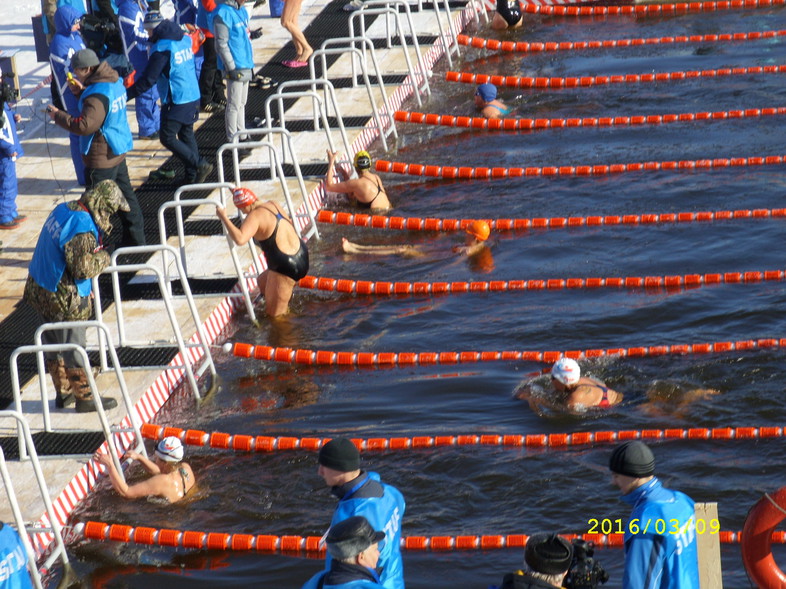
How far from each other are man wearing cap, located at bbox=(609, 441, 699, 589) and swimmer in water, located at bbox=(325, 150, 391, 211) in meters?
6.95

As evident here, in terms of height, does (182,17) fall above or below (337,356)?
above

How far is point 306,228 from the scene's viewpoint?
11.4m

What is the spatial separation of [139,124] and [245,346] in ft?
15.5

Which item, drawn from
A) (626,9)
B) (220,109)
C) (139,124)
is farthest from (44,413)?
(626,9)

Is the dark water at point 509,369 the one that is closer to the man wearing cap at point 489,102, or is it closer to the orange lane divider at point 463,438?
the orange lane divider at point 463,438

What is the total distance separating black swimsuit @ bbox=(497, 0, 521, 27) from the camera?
16.4 m

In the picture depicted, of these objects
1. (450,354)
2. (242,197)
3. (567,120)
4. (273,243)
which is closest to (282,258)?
(273,243)

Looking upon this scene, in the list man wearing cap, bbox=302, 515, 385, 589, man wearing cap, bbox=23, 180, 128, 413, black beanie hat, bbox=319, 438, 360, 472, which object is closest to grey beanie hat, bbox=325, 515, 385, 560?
man wearing cap, bbox=302, 515, 385, 589

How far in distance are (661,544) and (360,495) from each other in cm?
128

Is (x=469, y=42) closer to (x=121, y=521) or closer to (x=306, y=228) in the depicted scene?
(x=306, y=228)

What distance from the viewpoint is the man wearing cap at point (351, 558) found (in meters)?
4.15

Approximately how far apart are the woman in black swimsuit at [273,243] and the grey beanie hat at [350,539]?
17.0ft

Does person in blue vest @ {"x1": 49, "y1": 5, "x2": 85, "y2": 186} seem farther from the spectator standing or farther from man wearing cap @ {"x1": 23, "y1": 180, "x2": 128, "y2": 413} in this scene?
man wearing cap @ {"x1": 23, "y1": 180, "x2": 128, "y2": 413}

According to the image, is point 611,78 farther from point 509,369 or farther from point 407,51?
point 509,369
